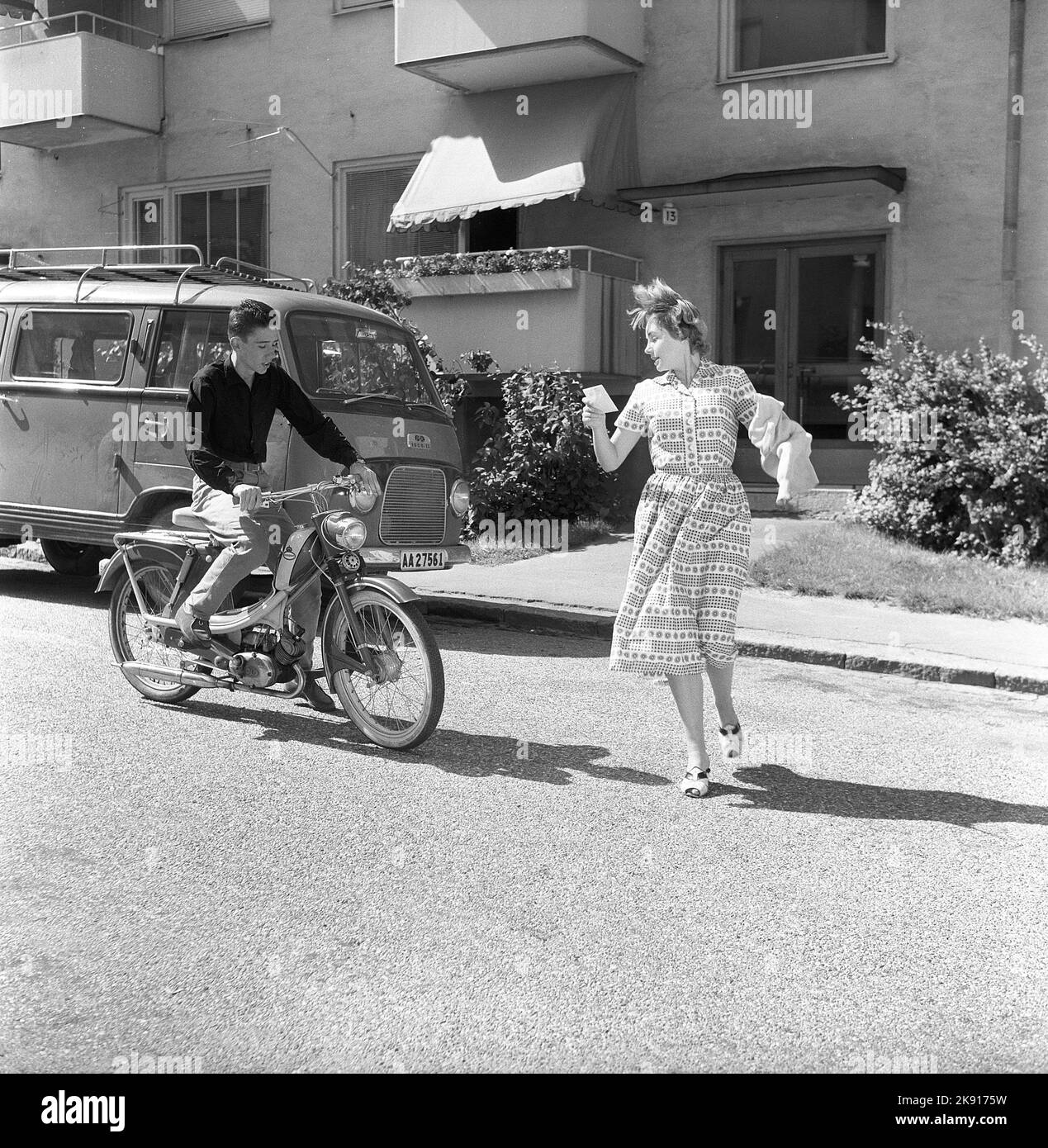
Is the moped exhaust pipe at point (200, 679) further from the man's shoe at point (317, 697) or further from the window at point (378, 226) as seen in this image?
the window at point (378, 226)

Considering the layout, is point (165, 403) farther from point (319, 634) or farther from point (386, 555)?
point (319, 634)

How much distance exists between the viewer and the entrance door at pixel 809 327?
15.3 m

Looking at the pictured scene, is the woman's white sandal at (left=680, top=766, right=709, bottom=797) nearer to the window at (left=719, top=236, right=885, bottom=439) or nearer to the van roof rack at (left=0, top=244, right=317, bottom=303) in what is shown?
the van roof rack at (left=0, top=244, right=317, bottom=303)

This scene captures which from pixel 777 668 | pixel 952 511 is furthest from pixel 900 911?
pixel 952 511

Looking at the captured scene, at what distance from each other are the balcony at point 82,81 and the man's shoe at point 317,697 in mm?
16074

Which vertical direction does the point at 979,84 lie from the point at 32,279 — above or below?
above

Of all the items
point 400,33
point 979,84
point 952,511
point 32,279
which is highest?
point 400,33

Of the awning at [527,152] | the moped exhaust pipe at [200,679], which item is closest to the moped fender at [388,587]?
the moped exhaust pipe at [200,679]

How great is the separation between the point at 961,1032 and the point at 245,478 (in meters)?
4.19

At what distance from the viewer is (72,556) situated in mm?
11312

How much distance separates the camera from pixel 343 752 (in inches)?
241

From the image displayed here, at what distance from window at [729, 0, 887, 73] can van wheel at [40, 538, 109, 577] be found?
31.2ft

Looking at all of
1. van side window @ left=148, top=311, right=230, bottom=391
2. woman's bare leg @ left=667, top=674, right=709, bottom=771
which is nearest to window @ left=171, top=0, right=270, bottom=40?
van side window @ left=148, top=311, right=230, bottom=391
